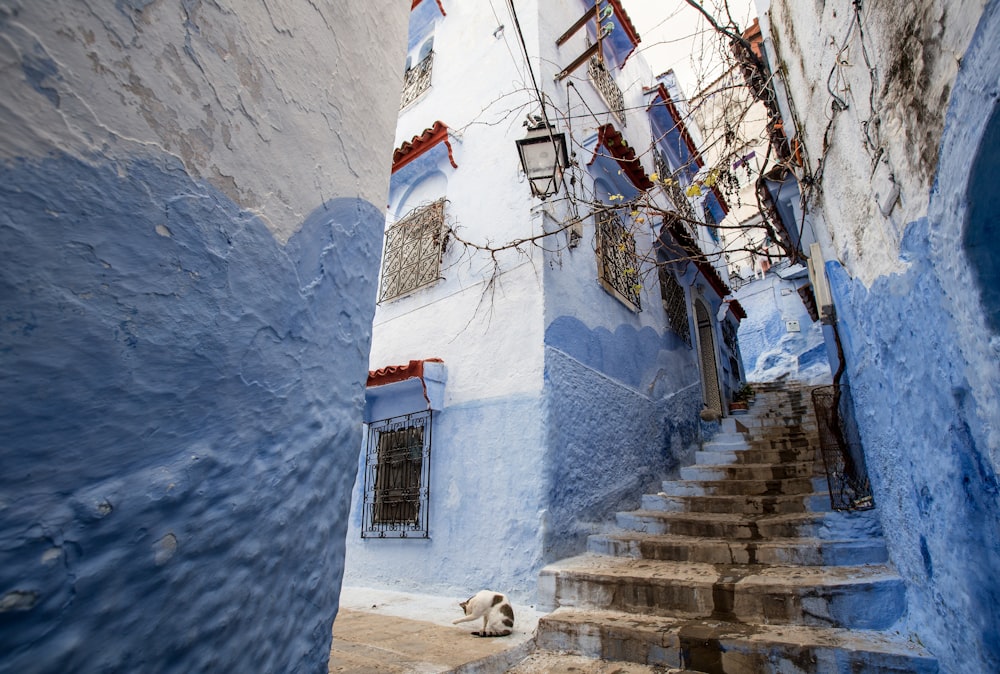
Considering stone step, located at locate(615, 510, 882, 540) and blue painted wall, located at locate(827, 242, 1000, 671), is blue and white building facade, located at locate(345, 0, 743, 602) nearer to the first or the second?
stone step, located at locate(615, 510, 882, 540)

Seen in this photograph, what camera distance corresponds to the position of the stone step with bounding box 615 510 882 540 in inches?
142

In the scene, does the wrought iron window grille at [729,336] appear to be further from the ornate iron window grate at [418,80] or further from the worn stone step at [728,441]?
the ornate iron window grate at [418,80]

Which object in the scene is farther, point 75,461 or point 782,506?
point 782,506

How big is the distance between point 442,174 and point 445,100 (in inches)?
53.9

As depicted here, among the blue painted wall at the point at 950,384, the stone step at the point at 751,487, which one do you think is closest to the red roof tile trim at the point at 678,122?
the blue painted wall at the point at 950,384

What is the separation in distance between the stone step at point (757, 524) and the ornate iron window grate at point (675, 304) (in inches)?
152

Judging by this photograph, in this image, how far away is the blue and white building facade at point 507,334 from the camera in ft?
14.9

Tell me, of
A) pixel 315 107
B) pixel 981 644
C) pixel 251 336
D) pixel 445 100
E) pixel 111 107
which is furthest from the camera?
pixel 445 100

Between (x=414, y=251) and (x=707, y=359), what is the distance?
21.3ft

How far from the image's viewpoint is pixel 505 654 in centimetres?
293

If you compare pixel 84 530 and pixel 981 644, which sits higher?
pixel 84 530

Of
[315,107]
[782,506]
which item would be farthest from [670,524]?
[315,107]

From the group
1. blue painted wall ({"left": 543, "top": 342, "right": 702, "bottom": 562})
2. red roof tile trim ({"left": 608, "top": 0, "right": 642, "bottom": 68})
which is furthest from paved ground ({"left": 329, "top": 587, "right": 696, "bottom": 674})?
red roof tile trim ({"left": 608, "top": 0, "right": 642, "bottom": 68})

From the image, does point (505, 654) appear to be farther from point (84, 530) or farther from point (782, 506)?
point (782, 506)
